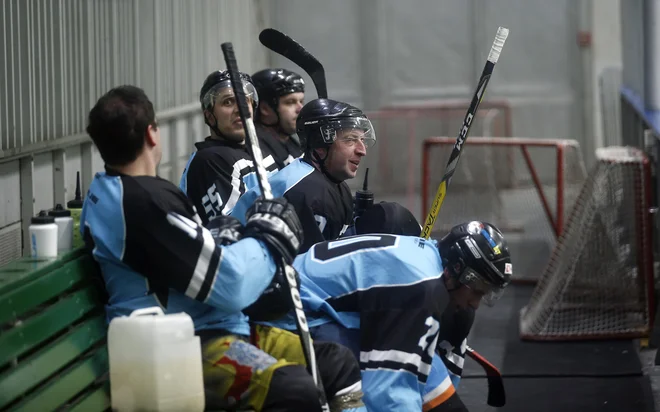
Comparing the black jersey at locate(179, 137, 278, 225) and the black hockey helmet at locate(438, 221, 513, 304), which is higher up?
the black jersey at locate(179, 137, 278, 225)

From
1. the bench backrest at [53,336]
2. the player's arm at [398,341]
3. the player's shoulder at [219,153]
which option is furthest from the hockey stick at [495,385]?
the bench backrest at [53,336]

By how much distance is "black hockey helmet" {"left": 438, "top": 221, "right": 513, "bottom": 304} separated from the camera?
4.30 metres

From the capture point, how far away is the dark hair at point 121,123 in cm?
357

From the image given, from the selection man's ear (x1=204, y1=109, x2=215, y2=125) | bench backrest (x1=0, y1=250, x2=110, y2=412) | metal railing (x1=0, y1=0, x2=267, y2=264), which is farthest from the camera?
man's ear (x1=204, y1=109, x2=215, y2=125)

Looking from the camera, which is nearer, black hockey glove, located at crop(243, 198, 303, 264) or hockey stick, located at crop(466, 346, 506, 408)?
black hockey glove, located at crop(243, 198, 303, 264)

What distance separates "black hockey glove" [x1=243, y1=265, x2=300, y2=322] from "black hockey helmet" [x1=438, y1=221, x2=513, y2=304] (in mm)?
617

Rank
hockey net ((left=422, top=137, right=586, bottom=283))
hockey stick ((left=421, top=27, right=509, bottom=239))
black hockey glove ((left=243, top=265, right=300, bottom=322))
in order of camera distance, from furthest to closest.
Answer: hockey net ((left=422, top=137, right=586, bottom=283))
hockey stick ((left=421, top=27, right=509, bottom=239))
black hockey glove ((left=243, top=265, right=300, bottom=322))

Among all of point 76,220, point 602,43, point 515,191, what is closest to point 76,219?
point 76,220

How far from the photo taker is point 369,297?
4281 mm

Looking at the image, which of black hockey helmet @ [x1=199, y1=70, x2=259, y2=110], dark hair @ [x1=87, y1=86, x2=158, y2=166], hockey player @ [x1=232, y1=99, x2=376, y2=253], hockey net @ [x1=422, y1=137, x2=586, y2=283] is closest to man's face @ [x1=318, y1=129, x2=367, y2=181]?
hockey player @ [x1=232, y1=99, x2=376, y2=253]

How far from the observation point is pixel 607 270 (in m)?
7.71

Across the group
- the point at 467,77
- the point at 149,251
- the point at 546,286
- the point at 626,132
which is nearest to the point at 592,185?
the point at 546,286

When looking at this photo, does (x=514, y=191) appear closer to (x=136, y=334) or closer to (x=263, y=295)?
(x=263, y=295)

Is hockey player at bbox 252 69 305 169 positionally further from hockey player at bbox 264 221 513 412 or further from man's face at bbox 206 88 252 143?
hockey player at bbox 264 221 513 412
